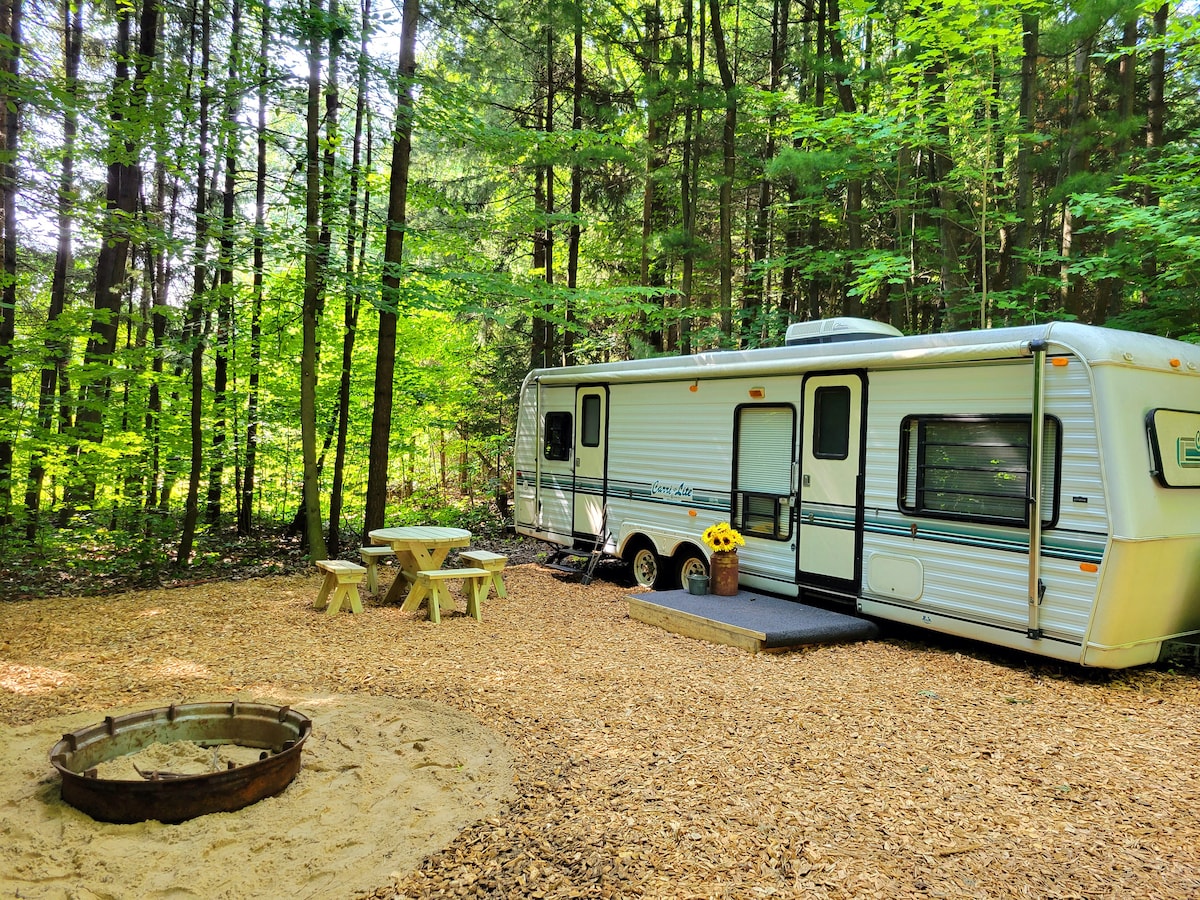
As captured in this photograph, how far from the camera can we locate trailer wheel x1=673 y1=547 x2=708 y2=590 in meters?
7.97

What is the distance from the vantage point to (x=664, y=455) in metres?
8.44

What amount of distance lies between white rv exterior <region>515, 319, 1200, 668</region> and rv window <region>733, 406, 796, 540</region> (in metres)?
0.02

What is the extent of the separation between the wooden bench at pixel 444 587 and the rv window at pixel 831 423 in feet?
11.2

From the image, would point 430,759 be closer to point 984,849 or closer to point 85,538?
point 984,849

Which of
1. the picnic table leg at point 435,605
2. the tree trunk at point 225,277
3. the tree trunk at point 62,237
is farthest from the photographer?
the tree trunk at point 225,277

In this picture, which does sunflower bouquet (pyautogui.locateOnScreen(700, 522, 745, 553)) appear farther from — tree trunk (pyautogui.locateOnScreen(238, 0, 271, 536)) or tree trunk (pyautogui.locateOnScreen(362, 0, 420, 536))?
tree trunk (pyautogui.locateOnScreen(238, 0, 271, 536))

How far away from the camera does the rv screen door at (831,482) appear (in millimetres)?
6496

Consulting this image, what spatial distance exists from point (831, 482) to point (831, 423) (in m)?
0.53

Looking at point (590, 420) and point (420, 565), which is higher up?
point (590, 420)

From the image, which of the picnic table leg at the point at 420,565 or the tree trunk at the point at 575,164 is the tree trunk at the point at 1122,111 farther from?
the picnic table leg at the point at 420,565

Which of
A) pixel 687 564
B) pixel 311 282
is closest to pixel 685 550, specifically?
pixel 687 564

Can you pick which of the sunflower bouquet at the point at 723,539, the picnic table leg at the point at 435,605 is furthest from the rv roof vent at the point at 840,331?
the picnic table leg at the point at 435,605

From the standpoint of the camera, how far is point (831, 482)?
6672 millimetres

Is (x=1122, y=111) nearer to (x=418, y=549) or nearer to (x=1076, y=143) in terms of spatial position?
(x=1076, y=143)
